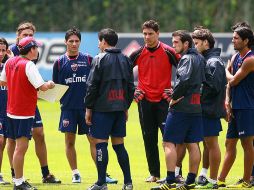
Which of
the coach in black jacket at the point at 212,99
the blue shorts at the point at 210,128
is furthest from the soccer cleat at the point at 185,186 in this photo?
the blue shorts at the point at 210,128

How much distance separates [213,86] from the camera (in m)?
13.0

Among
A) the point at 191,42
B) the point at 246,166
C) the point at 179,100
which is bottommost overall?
the point at 246,166

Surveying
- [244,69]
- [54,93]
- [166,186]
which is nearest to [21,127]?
[54,93]

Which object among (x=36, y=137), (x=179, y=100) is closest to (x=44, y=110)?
(x=36, y=137)

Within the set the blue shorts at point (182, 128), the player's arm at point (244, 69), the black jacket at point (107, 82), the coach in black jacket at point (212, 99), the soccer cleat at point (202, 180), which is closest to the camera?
the black jacket at point (107, 82)

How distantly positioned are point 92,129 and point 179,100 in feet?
4.14

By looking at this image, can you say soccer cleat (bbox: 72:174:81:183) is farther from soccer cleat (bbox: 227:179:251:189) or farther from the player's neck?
the player's neck

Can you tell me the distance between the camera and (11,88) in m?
12.6

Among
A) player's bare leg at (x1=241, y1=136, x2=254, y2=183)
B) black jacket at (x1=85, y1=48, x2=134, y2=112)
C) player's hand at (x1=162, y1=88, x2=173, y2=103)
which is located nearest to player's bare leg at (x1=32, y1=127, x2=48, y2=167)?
black jacket at (x1=85, y1=48, x2=134, y2=112)

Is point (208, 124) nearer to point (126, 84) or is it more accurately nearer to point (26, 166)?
point (126, 84)

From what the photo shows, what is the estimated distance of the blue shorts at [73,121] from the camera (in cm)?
1427

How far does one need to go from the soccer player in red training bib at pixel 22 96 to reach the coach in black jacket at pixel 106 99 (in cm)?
63

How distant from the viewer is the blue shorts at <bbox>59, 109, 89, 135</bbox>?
1427 centimetres

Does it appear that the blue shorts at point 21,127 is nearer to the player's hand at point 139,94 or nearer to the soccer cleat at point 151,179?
the player's hand at point 139,94
